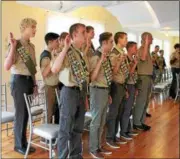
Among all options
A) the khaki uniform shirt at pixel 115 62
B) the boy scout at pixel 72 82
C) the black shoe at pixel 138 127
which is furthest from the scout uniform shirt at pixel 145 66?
the boy scout at pixel 72 82

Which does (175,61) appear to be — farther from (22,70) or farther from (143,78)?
(22,70)

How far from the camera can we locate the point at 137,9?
652 centimetres

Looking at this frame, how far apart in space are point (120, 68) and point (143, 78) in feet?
2.77

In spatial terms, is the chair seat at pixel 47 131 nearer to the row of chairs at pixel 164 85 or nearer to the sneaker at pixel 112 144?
the sneaker at pixel 112 144

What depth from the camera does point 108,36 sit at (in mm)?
2965

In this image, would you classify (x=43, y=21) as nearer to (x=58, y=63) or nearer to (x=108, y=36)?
(x=108, y=36)

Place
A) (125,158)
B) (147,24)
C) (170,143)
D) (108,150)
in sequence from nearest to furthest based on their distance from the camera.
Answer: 1. (125,158)
2. (108,150)
3. (170,143)
4. (147,24)

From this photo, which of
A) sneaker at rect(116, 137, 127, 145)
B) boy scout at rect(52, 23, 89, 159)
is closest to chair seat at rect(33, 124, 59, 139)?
boy scout at rect(52, 23, 89, 159)

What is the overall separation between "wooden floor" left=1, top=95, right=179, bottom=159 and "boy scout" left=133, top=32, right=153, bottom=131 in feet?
0.79

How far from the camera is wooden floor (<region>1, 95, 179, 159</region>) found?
3166 millimetres

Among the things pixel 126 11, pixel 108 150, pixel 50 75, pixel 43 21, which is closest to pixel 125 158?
pixel 108 150

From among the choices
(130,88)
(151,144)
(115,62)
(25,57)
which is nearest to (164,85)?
(130,88)

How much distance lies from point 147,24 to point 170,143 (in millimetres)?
Result: 4857

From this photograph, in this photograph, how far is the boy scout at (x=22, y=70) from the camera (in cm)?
279
